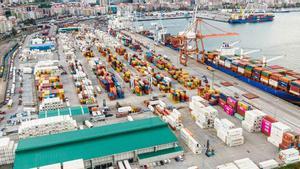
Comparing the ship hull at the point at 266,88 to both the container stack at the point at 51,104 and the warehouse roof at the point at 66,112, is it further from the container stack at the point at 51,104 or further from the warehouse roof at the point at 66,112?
the container stack at the point at 51,104

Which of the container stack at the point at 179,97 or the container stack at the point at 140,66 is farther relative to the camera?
the container stack at the point at 140,66

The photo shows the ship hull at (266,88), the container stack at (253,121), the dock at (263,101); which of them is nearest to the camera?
the container stack at (253,121)

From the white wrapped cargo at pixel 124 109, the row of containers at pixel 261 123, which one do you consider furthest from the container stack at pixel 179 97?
the white wrapped cargo at pixel 124 109

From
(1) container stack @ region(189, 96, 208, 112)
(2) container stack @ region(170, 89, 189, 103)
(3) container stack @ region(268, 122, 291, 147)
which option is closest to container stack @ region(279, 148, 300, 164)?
(3) container stack @ region(268, 122, 291, 147)

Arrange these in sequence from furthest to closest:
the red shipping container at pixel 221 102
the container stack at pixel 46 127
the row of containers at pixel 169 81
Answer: the row of containers at pixel 169 81 < the red shipping container at pixel 221 102 < the container stack at pixel 46 127

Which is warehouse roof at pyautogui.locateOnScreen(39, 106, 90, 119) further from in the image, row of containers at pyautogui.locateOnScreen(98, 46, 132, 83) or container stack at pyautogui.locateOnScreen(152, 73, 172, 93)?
row of containers at pyautogui.locateOnScreen(98, 46, 132, 83)

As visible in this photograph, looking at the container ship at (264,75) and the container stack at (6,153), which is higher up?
the container ship at (264,75)
